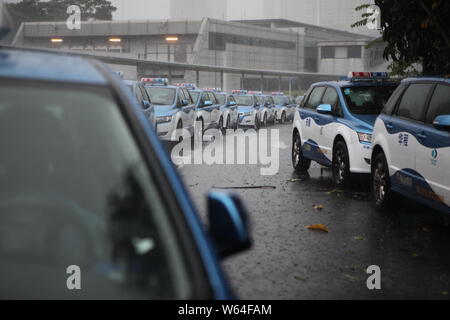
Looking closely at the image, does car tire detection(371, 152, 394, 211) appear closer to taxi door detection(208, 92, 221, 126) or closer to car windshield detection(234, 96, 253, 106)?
taxi door detection(208, 92, 221, 126)

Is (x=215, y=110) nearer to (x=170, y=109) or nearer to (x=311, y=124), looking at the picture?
(x=170, y=109)

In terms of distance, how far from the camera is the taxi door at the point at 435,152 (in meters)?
8.25

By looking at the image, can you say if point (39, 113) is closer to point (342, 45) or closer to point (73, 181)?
point (73, 181)

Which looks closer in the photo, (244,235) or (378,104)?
(244,235)

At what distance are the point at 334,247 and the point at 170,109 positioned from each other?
1309cm

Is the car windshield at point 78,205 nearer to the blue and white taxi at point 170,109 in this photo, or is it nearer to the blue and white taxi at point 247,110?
the blue and white taxi at point 170,109

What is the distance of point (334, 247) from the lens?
815cm

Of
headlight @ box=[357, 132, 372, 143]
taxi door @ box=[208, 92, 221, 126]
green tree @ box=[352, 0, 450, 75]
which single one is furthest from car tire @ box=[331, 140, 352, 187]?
taxi door @ box=[208, 92, 221, 126]

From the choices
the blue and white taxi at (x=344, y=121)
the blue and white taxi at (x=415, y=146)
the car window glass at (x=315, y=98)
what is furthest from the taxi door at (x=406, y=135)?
the car window glass at (x=315, y=98)

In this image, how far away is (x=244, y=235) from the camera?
2.74 metres

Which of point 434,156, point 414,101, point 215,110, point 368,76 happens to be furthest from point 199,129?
point 434,156

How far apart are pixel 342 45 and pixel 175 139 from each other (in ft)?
289
